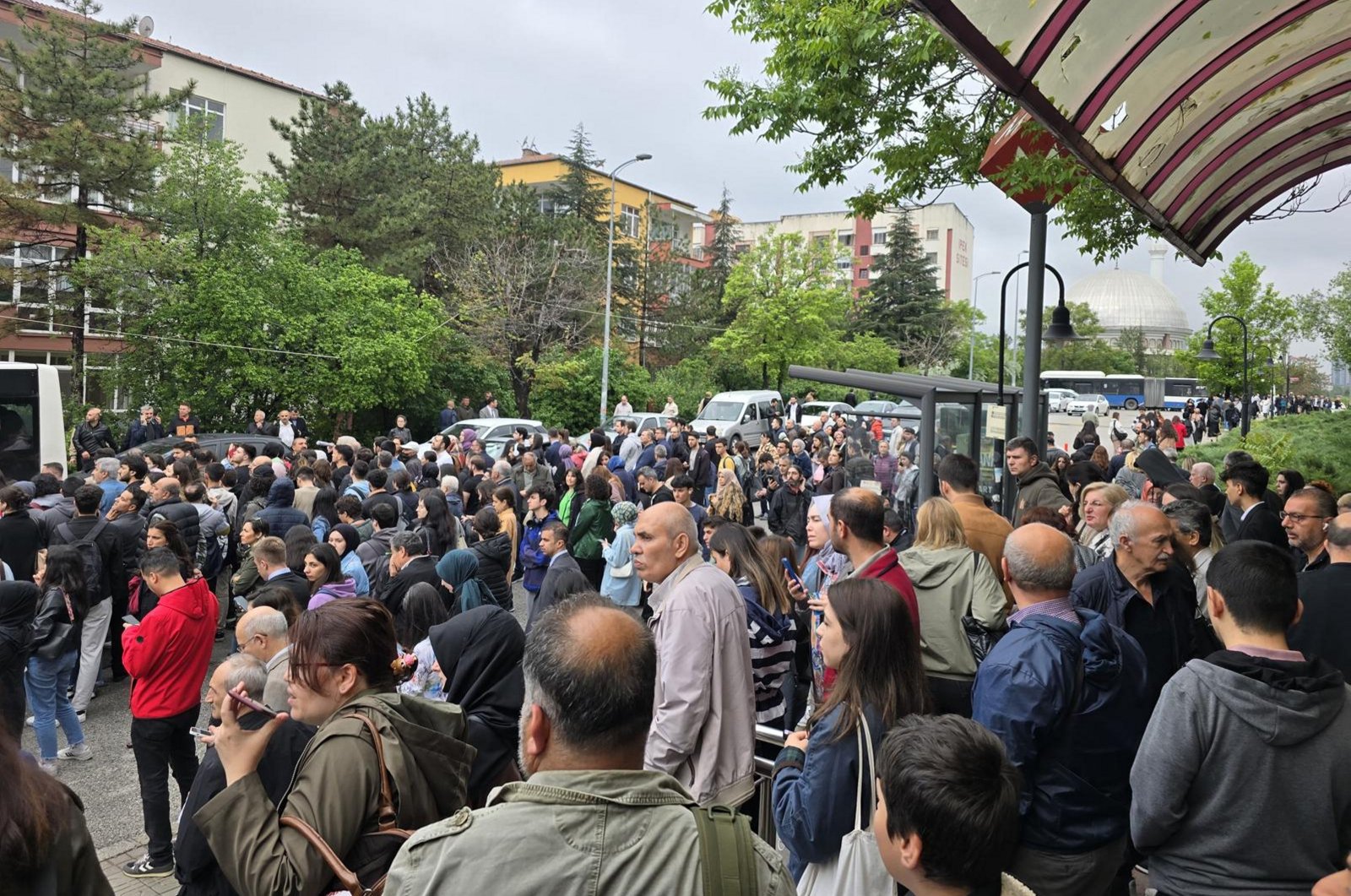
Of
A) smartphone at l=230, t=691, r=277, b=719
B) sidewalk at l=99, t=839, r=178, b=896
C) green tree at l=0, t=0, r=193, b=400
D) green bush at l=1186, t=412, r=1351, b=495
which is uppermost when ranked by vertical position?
green tree at l=0, t=0, r=193, b=400

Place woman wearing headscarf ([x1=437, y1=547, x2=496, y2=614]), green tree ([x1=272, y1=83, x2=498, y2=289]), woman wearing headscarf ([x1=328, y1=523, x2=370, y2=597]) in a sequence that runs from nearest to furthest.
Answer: woman wearing headscarf ([x1=437, y1=547, x2=496, y2=614])
woman wearing headscarf ([x1=328, y1=523, x2=370, y2=597])
green tree ([x1=272, y1=83, x2=498, y2=289])

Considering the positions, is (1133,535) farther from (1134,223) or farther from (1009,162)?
(1134,223)

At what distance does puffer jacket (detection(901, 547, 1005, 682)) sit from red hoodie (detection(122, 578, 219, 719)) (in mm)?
4017

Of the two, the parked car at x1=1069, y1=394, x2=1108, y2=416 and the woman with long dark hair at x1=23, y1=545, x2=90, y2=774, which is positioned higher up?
the parked car at x1=1069, y1=394, x2=1108, y2=416

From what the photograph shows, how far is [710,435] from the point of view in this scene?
17906 millimetres

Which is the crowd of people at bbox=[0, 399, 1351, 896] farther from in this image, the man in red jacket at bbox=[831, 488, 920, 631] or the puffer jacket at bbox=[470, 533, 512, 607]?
the puffer jacket at bbox=[470, 533, 512, 607]

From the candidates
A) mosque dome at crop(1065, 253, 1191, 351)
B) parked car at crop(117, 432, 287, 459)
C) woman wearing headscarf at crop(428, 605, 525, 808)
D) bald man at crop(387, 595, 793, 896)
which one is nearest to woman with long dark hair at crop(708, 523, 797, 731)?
woman wearing headscarf at crop(428, 605, 525, 808)

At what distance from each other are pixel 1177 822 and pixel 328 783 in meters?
2.64

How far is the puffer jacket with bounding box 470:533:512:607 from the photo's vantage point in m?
7.54

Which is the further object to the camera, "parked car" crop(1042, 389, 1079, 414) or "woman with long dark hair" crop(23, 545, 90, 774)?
"parked car" crop(1042, 389, 1079, 414)

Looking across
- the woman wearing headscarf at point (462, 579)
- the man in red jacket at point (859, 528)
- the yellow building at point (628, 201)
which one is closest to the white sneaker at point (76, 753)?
the woman wearing headscarf at point (462, 579)

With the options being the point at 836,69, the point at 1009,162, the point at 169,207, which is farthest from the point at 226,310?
the point at 1009,162

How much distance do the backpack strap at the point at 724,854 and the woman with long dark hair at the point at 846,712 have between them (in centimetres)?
96

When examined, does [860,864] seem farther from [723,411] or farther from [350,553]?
[723,411]
